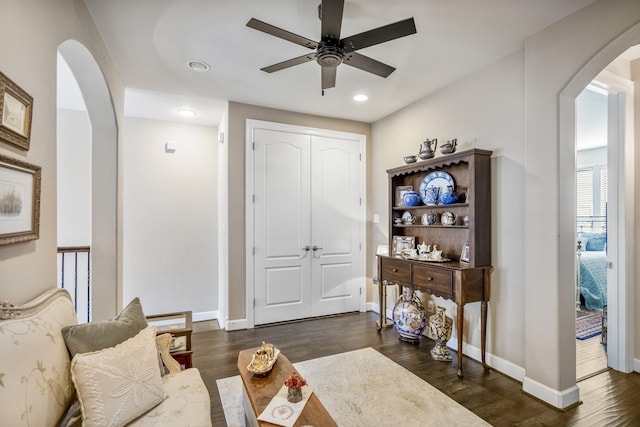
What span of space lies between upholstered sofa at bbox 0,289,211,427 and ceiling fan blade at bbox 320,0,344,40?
76.0 inches

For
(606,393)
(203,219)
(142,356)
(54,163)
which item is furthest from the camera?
(203,219)

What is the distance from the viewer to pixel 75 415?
4.39ft

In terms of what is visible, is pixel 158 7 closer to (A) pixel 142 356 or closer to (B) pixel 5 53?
(B) pixel 5 53

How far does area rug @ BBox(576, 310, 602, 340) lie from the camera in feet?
11.4

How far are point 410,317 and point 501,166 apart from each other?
170 cm

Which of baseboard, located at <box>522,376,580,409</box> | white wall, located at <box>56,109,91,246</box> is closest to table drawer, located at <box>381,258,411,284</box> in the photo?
baseboard, located at <box>522,376,580,409</box>

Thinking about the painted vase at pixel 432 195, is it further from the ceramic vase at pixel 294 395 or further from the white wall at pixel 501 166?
the ceramic vase at pixel 294 395

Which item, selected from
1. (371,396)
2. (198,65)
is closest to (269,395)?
(371,396)

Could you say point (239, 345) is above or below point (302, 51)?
below

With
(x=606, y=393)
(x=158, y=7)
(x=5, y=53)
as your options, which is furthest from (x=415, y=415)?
(x=158, y=7)

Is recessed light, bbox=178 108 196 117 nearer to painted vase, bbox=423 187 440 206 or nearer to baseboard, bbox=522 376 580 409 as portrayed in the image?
painted vase, bbox=423 187 440 206

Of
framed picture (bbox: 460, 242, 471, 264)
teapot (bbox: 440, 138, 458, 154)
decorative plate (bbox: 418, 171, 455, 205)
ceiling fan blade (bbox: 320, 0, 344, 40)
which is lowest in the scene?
framed picture (bbox: 460, 242, 471, 264)

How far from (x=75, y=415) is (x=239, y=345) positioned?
1965 millimetres


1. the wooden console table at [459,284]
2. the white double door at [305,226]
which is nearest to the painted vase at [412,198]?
the wooden console table at [459,284]
